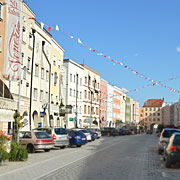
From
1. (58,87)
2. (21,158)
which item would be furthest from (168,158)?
(58,87)

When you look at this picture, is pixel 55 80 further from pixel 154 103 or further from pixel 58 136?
pixel 154 103

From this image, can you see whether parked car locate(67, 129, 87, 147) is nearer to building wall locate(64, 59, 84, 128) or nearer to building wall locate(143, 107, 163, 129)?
building wall locate(64, 59, 84, 128)

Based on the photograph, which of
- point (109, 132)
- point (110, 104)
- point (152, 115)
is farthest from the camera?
point (152, 115)

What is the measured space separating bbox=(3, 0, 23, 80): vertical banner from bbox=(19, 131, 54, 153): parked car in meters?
4.59

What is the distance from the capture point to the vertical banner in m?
23.9

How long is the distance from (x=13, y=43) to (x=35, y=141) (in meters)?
7.93

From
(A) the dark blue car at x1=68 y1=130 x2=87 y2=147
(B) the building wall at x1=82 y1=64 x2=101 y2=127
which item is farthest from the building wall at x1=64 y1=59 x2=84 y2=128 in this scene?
(A) the dark blue car at x1=68 y1=130 x2=87 y2=147

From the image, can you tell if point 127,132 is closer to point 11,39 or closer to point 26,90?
point 26,90

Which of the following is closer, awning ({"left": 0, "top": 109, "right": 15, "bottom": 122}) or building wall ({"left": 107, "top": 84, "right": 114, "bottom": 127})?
awning ({"left": 0, "top": 109, "right": 15, "bottom": 122})

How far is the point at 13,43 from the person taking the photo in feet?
81.1

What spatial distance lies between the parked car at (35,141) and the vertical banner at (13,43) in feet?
15.1

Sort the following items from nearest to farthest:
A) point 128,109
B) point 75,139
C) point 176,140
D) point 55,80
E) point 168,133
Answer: point 176,140
point 168,133
point 75,139
point 55,80
point 128,109

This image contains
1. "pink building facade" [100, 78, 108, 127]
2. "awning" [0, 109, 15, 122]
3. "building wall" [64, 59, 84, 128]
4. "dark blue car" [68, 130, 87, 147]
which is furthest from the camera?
"pink building facade" [100, 78, 108, 127]

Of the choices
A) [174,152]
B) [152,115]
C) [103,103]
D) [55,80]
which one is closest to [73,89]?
[55,80]
